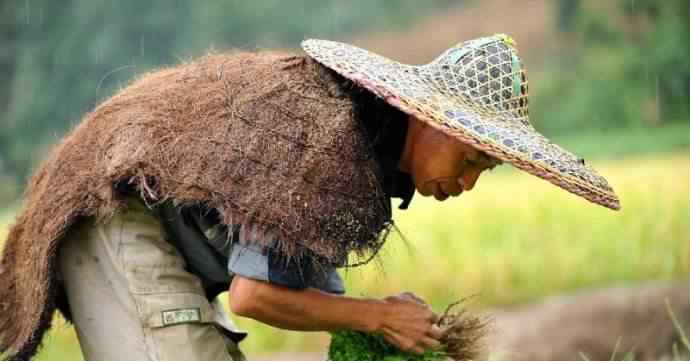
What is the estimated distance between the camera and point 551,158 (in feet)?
7.00

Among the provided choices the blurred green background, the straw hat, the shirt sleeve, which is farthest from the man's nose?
the blurred green background

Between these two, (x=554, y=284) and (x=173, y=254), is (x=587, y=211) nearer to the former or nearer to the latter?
(x=554, y=284)

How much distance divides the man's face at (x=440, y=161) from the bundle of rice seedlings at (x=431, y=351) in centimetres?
26

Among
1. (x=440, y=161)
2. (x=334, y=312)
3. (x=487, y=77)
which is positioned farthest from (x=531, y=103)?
(x=334, y=312)

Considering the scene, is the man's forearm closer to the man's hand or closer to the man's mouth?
the man's hand

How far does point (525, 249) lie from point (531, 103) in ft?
23.8

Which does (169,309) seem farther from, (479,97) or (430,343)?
(479,97)

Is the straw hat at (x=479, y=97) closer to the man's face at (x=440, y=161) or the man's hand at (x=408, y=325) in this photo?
the man's face at (x=440, y=161)

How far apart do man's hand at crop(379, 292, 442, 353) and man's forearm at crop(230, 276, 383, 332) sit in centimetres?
2

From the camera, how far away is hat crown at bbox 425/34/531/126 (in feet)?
7.59

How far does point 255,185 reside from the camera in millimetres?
2146

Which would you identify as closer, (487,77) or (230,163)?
(230,163)

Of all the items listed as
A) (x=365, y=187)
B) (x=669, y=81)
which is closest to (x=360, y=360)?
(x=365, y=187)

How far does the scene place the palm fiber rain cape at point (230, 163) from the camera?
214cm
